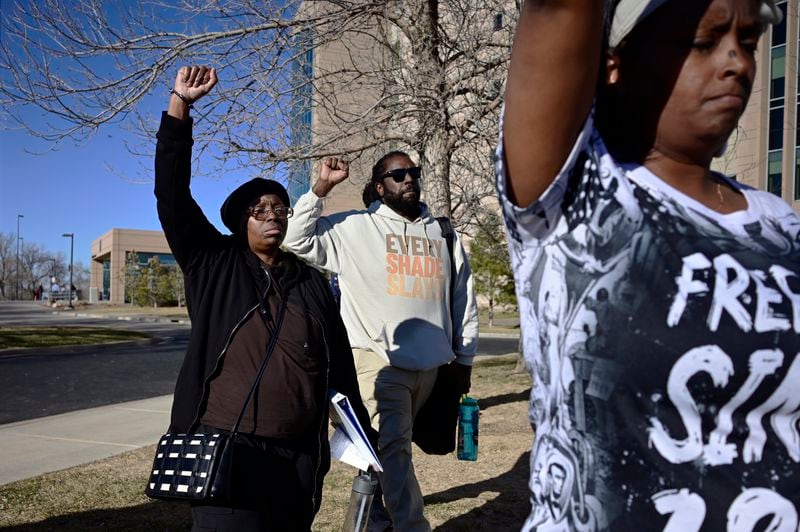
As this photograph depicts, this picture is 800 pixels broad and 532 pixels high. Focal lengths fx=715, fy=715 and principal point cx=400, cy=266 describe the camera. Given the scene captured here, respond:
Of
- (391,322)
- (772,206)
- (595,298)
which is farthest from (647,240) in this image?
(391,322)

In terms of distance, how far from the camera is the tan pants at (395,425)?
3.93m

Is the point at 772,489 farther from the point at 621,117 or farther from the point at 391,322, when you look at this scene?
the point at 391,322

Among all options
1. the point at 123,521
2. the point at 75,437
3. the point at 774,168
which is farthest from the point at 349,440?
the point at 774,168

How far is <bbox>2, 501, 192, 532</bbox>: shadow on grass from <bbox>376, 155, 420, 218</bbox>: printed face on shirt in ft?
7.78

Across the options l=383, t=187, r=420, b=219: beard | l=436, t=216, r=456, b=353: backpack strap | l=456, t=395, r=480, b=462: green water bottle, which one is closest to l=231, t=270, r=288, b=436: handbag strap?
l=383, t=187, r=420, b=219: beard

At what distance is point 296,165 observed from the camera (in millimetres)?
8359

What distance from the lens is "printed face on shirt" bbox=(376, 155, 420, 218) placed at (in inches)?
173

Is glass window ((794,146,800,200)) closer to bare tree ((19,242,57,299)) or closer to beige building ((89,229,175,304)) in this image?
beige building ((89,229,175,304))

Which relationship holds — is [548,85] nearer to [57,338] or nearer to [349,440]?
[349,440]

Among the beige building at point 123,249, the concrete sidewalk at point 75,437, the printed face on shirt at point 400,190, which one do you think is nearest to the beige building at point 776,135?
the concrete sidewalk at point 75,437

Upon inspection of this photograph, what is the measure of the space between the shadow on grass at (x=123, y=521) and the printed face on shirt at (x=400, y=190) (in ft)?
7.78

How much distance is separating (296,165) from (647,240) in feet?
24.8

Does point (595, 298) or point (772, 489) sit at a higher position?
point (595, 298)

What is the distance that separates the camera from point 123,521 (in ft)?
14.7
